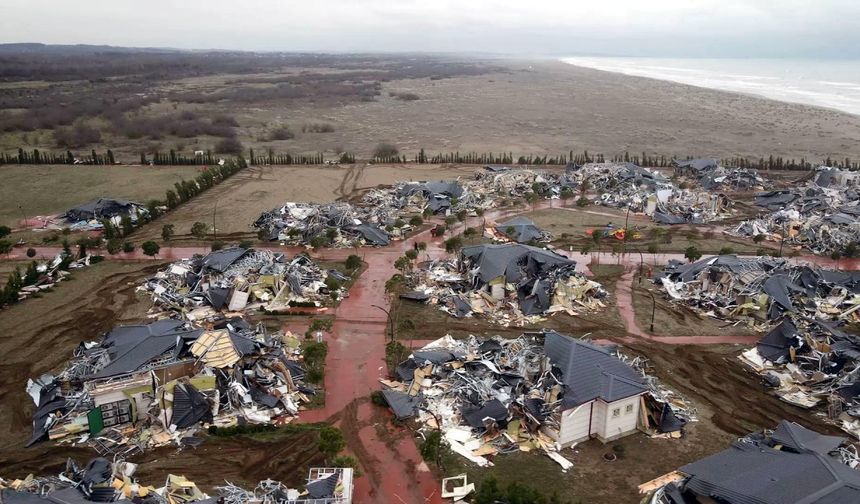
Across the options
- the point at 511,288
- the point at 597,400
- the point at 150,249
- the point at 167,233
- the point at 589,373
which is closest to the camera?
the point at 597,400

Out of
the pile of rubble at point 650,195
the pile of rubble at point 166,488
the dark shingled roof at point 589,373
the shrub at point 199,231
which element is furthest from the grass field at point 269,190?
the dark shingled roof at point 589,373

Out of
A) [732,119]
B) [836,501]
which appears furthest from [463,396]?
[732,119]

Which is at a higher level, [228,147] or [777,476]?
[228,147]

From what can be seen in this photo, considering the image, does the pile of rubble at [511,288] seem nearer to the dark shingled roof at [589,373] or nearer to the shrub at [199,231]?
the dark shingled roof at [589,373]

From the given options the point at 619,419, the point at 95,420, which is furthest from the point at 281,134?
the point at 619,419

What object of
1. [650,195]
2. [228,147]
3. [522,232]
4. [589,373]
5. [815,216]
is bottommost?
[589,373]

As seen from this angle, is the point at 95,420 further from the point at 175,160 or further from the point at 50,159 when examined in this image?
the point at 50,159

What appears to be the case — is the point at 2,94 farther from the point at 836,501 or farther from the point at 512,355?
the point at 836,501

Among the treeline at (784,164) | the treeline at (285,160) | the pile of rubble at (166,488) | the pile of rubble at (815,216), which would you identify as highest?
the treeline at (784,164)
